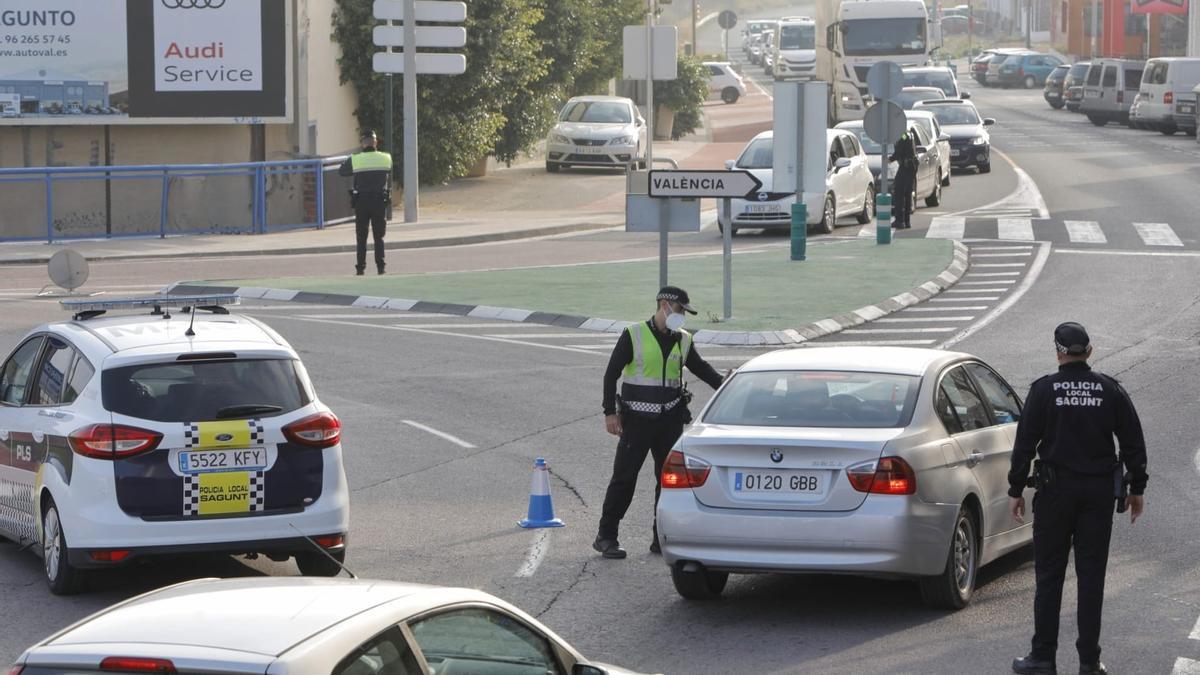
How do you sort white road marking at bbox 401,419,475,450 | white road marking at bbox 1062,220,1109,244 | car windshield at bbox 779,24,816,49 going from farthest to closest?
1. car windshield at bbox 779,24,816,49
2. white road marking at bbox 1062,220,1109,244
3. white road marking at bbox 401,419,475,450

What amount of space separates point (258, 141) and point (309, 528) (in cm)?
2827

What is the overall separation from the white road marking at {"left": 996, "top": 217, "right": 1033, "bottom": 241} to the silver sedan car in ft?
73.9

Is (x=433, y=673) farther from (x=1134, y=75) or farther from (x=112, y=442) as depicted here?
(x=1134, y=75)

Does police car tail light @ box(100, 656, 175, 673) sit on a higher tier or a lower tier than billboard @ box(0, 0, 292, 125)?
lower

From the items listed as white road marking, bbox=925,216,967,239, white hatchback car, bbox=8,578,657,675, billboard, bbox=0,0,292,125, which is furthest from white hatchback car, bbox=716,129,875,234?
white hatchback car, bbox=8,578,657,675

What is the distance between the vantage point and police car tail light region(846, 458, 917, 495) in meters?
9.53

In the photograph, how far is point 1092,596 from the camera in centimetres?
859

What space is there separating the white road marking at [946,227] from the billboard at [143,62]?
12.8 meters

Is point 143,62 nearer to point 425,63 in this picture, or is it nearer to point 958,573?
point 425,63

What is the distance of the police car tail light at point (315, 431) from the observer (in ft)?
33.3

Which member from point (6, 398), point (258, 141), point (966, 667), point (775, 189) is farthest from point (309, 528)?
point (258, 141)

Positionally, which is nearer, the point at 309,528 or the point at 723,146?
the point at 309,528

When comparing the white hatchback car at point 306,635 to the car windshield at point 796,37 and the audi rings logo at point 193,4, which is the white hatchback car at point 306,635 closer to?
the audi rings logo at point 193,4

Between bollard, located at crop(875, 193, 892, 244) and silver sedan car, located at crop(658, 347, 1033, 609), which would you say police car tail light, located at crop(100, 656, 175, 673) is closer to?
silver sedan car, located at crop(658, 347, 1033, 609)
